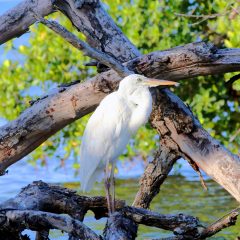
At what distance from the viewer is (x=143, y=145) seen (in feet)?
30.9

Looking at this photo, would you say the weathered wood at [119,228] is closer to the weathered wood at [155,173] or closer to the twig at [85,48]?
the twig at [85,48]

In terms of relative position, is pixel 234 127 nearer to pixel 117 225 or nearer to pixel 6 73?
pixel 6 73

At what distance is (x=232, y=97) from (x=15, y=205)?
16.2 feet

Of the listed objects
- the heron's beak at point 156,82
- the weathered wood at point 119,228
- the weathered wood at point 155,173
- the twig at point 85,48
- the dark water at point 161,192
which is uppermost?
the dark water at point 161,192

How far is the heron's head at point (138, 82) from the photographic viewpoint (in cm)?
571

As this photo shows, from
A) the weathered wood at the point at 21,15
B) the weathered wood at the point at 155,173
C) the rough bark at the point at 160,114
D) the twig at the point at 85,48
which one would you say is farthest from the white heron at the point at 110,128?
the weathered wood at the point at 21,15

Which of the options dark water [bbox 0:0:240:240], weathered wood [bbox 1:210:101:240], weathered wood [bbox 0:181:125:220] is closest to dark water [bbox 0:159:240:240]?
dark water [bbox 0:0:240:240]

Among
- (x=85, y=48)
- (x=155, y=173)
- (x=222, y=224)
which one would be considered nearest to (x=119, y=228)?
(x=222, y=224)

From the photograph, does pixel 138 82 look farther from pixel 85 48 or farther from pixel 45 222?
pixel 45 222

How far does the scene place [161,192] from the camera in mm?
10359

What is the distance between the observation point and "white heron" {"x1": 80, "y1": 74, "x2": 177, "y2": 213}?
598 cm

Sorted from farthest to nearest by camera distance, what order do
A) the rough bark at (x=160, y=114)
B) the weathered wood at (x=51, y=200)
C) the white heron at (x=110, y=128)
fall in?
the white heron at (x=110, y=128) → the rough bark at (x=160, y=114) → the weathered wood at (x=51, y=200)

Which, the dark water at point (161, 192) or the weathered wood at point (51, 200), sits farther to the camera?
the dark water at point (161, 192)

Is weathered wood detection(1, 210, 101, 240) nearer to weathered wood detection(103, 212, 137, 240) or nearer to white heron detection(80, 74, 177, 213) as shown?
weathered wood detection(103, 212, 137, 240)
